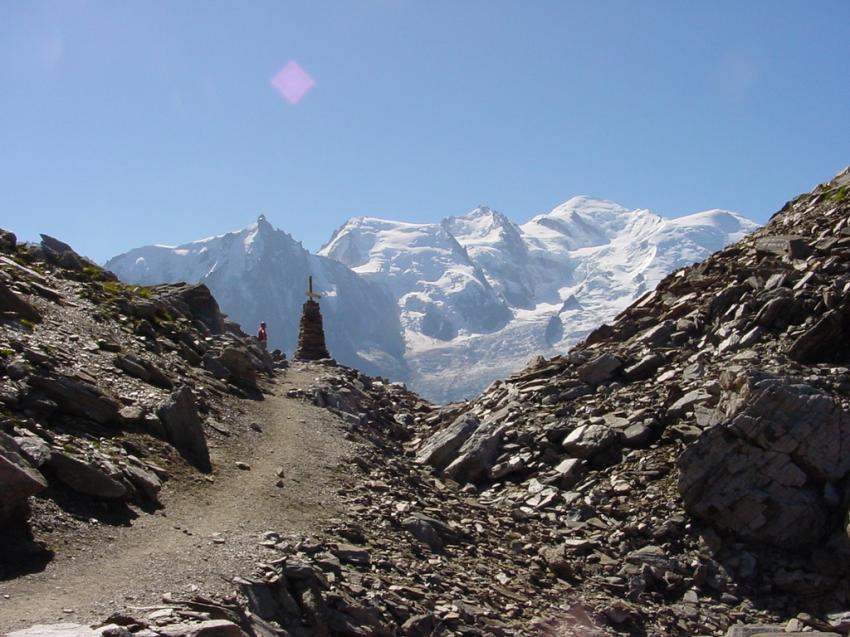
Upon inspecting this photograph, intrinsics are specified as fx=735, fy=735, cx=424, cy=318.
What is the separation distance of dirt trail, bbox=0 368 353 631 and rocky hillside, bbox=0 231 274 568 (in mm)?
815

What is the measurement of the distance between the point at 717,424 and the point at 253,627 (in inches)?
677

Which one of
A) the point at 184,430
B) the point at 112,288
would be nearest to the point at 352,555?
the point at 184,430

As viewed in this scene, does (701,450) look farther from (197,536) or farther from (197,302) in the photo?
(197,302)

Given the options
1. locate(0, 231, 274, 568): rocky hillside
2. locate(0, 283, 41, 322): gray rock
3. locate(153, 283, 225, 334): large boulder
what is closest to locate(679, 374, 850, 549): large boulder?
locate(0, 231, 274, 568): rocky hillside

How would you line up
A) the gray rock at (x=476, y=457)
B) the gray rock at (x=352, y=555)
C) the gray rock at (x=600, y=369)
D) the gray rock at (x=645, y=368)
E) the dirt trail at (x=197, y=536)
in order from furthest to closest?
the gray rock at (x=600, y=369) → the gray rock at (x=645, y=368) → the gray rock at (x=476, y=457) → the gray rock at (x=352, y=555) → the dirt trail at (x=197, y=536)

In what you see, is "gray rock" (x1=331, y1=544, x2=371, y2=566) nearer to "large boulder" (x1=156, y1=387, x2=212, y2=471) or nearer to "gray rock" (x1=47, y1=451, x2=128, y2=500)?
"gray rock" (x1=47, y1=451, x2=128, y2=500)

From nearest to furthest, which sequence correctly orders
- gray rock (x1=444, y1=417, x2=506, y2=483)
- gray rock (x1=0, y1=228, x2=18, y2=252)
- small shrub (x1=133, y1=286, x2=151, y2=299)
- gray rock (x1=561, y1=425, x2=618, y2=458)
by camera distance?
gray rock (x1=561, y1=425, x2=618, y2=458), gray rock (x1=444, y1=417, x2=506, y2=483), gray rock (x1=0, y1=228, x2=18, y2=252), small shrub (x1=133, y1=286, x2=151, y2=299)

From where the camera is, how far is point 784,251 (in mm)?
36750

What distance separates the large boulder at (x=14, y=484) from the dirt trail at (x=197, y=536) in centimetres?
133

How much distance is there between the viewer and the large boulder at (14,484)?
574 inches

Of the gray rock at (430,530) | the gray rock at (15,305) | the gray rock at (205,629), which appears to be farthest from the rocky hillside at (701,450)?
the gray rock at (15,305)

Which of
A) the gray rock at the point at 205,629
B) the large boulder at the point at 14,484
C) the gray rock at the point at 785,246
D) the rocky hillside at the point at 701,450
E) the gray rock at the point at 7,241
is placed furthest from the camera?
the gray rock at the point at 7,241

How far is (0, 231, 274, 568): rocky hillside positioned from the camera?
17.3 m

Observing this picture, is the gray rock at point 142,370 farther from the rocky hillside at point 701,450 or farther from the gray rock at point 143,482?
the rocky hillside at point 701,450
